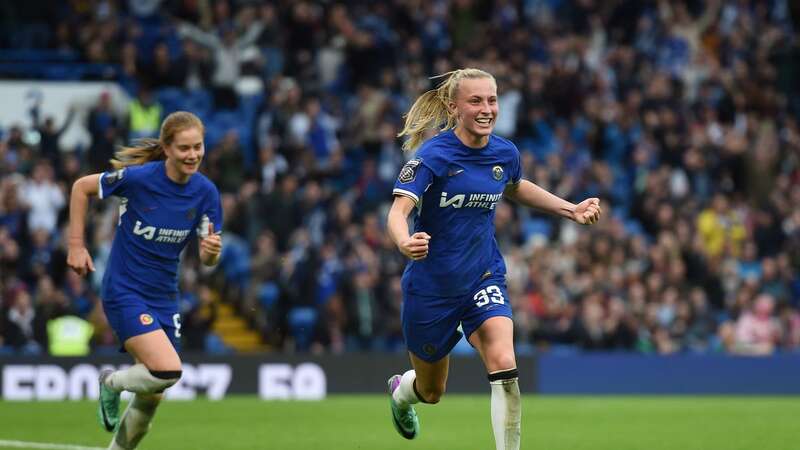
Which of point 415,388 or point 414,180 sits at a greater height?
point 414,180

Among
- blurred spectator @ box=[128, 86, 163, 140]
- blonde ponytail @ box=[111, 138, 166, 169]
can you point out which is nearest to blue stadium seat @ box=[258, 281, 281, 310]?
blurred spectator @ box=[128, 86, 163, 140]

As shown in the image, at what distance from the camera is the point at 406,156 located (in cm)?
2119

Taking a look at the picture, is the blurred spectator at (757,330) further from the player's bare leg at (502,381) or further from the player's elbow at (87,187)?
the player's elbow at (87,187)

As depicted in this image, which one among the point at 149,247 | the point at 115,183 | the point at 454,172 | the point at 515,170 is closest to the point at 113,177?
the point at 115,183

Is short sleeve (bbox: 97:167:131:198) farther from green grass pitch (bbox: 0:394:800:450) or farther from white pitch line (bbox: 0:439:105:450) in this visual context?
green grass pitch (bbox: 0:394:800:450)

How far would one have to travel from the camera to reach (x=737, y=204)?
2255 cm

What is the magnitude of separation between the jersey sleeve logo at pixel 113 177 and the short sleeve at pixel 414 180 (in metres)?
2.07

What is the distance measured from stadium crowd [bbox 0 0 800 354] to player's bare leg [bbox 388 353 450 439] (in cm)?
815

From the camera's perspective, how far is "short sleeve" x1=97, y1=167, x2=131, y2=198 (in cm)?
951

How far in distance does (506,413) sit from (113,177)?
10.3 feet

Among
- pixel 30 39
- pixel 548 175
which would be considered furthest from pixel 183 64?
pixel 548 175

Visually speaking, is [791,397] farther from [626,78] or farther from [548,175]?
[626,78]

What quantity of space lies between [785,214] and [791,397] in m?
3.90

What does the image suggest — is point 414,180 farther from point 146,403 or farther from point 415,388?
point 146,403
